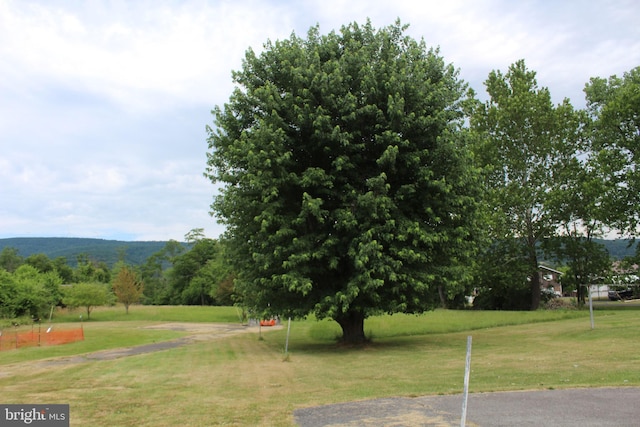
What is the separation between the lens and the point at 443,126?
18984mm

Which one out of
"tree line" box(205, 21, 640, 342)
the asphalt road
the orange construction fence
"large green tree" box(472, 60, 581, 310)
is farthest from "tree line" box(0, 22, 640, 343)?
"large green tree" box(472, 60, 581, 310)

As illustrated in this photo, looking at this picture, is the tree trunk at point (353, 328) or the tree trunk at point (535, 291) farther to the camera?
the tree trunk at point (535, 291)

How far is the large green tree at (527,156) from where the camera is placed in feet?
132

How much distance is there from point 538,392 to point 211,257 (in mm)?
101109

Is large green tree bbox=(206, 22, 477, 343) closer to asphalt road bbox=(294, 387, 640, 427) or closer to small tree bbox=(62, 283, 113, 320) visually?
asphalt road bbox=(294, 387, 640, 427)

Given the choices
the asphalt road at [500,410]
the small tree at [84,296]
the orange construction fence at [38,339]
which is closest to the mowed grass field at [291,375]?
the asphalt road at [500,410]

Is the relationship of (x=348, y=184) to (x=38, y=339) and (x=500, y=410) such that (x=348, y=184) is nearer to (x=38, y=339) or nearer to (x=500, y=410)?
(x=500, y=410)

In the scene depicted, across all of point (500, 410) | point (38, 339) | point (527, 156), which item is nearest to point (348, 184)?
point (500, 410)

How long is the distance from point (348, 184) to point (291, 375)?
7446 mm

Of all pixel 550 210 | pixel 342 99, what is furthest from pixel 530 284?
pixel 342 99

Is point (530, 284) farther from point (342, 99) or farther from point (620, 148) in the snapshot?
point (342, 99)

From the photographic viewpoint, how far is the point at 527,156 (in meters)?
41.8

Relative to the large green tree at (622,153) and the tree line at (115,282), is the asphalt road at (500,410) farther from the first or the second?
the large green tree at (622,153)

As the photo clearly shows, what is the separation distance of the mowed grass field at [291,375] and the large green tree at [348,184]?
8.01ft
